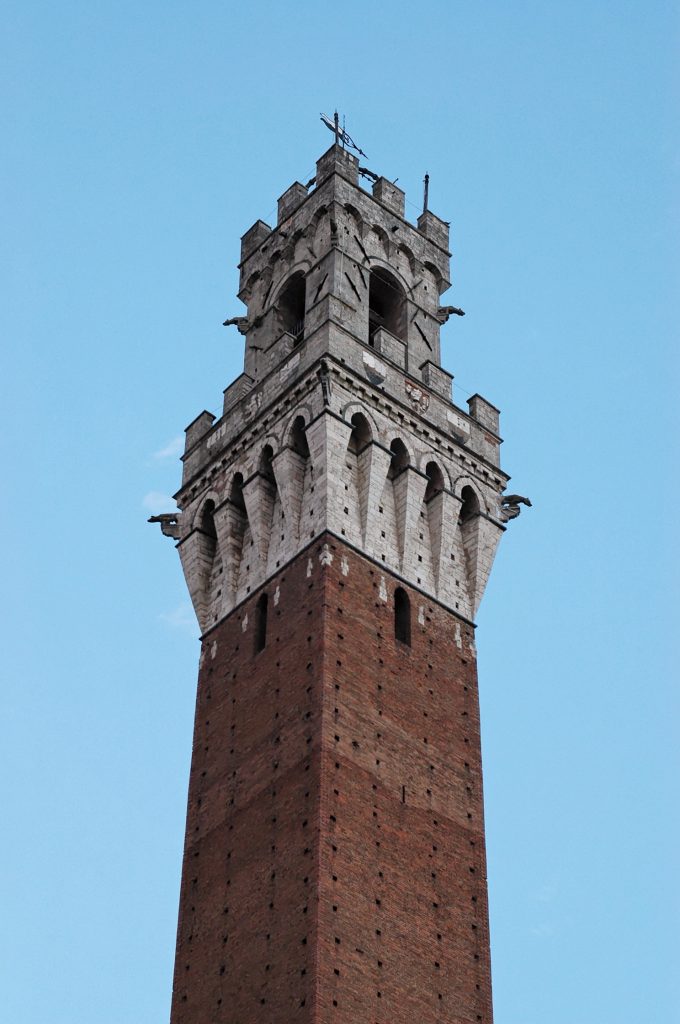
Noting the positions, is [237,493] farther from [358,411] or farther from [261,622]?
[261,622]

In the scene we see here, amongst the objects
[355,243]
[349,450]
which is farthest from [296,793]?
[355,243]

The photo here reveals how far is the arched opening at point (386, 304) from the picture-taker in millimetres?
45634

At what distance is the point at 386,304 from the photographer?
46781mm

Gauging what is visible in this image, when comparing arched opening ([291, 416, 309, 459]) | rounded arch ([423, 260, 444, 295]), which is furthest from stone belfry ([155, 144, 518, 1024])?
rounded arch ([423, 260, 444, 295])

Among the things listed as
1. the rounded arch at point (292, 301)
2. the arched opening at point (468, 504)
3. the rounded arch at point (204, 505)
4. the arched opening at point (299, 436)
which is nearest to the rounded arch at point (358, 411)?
the arched opening at point (299, 436)

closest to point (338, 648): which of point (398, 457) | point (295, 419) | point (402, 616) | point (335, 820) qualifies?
point (402, 616)

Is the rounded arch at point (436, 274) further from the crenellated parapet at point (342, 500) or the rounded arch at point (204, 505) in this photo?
the rounded arch at point (204, 505)

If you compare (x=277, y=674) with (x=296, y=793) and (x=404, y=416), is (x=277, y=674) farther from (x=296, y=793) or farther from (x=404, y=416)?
(x=404, y=416)

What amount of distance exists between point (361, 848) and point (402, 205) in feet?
71.0

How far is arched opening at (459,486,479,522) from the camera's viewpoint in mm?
41938

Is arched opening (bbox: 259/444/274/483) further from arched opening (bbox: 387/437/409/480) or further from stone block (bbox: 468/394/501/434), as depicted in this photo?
stone block (bbox: 468/394/501/434)

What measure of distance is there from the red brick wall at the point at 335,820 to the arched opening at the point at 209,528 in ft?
8.89

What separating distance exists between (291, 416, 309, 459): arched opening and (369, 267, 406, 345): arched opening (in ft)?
19.2

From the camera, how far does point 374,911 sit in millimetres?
32844
